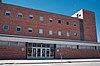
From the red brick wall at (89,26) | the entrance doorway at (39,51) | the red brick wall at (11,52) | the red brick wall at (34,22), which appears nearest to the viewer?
the red brick wall at (11,52)

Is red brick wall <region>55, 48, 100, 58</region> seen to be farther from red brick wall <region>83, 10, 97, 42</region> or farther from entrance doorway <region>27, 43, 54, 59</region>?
red brick wall <region>83, 10, 97, 42</region>

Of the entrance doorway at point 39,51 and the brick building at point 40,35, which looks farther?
the entrance doorway at point 39,51

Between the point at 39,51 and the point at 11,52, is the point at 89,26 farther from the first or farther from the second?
the point at 11,52

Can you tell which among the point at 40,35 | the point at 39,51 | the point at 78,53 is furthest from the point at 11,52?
the point at 78,53

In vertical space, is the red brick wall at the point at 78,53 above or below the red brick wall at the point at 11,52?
below

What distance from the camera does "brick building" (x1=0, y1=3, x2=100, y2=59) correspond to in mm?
25078

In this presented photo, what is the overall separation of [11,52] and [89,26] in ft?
82.5

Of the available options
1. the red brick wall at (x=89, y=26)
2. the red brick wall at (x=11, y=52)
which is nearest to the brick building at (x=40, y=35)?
the red brick wall at (x=11, y=52)

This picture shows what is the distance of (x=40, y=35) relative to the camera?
31.8 m

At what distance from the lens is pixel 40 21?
3259cm

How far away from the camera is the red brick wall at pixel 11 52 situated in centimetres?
2361

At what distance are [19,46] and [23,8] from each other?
10139 mm

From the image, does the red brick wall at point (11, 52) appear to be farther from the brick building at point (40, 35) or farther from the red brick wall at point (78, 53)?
the red brick wall at point (78, 53)

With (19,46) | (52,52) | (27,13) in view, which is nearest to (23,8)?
(27,13)
